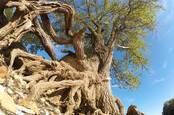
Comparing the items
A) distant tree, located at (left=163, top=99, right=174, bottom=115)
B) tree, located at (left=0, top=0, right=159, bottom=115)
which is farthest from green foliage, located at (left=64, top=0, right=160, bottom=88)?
distant tree, located at (left=163, top=99, right=174, bottom=115)

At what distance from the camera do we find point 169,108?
1280 inches

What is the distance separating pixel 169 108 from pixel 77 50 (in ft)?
63.1

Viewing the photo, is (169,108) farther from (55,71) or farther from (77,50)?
(55,71)

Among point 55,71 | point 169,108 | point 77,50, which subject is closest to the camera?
point 55,71

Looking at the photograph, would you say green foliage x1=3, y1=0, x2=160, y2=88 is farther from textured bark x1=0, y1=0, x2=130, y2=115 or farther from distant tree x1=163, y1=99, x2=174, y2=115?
distant tree x1=163, y1=99, x2=174, y2=115

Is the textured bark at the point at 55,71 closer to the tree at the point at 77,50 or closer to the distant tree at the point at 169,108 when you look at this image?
the tree at the point at 77,50

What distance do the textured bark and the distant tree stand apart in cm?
1643

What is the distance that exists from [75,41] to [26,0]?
3641 millimetres

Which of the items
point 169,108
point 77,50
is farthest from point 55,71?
point 169,108

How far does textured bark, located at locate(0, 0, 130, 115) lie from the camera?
462 inches

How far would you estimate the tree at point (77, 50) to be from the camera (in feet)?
40.8

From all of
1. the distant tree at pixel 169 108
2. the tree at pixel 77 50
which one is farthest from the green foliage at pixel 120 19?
the distant tree at pixel 169 108

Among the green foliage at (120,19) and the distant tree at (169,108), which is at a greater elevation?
the green foliage at (120,19)

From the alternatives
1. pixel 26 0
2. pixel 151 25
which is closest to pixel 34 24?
pixel 26 0
